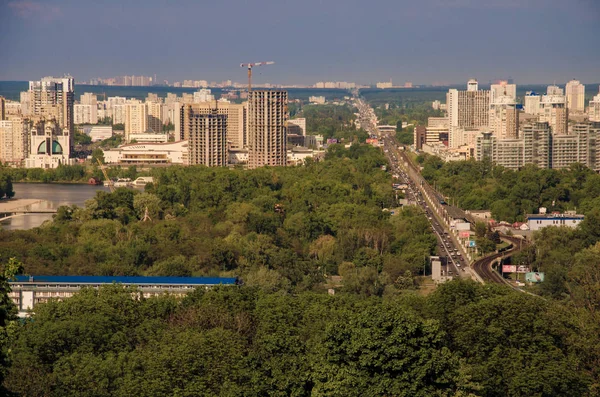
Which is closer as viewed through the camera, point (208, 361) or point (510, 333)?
point (208, 361)

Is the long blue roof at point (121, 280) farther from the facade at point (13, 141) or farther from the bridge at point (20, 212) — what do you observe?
the facade at point (13, 141)

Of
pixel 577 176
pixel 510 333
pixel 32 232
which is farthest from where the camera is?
pixel 577 176

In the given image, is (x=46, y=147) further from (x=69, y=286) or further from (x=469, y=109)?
(x=69, y=286)

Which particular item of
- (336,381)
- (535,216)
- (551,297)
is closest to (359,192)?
(535,216)

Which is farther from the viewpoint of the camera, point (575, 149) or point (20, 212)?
point (575, 149)

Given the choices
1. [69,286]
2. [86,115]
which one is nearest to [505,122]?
[69,286]

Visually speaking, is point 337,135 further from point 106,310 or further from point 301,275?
point 106,310
